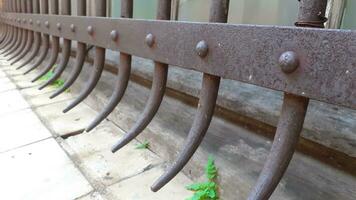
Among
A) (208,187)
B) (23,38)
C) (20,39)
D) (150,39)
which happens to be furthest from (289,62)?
(20,39)

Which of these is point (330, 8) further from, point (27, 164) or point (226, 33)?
point (27, 164)

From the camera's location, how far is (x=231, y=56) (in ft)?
2.15

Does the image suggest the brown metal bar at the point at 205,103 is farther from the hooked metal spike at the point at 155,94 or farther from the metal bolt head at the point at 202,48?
the hooked metal spike at the point at 155,94

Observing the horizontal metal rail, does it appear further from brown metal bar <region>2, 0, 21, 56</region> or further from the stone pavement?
brown metal bar <region>2, 0, 21, 56</region>

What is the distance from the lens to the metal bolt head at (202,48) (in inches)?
27.9

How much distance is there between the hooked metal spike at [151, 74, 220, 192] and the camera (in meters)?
0.75

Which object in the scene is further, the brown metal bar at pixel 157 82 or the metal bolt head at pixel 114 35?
the metal bolt head at pixel 114 35

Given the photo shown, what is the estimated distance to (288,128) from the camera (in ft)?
1.91

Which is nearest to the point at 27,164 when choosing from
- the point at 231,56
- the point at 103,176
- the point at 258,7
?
the point at 103,176

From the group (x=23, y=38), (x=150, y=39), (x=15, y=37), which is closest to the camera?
(x=150, y=39)

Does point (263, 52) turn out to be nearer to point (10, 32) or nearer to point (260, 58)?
point (260, 58)

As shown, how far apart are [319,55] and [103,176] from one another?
2.74ft

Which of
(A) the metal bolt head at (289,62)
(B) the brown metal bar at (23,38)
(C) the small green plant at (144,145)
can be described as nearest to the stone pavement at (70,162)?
(C) the small green plant at (144,145)

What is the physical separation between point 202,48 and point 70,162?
2.47 ft
